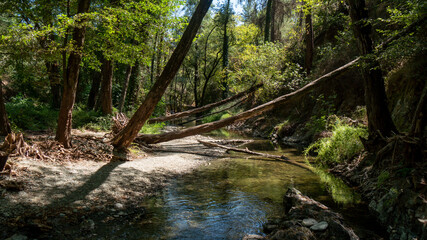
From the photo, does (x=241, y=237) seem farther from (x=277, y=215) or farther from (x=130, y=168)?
(x=130, y=168)

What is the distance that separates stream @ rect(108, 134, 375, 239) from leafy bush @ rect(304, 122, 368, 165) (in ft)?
3.06

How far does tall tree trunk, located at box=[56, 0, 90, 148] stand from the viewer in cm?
571

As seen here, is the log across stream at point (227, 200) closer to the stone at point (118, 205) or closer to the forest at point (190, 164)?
the forest at point (190, 164)

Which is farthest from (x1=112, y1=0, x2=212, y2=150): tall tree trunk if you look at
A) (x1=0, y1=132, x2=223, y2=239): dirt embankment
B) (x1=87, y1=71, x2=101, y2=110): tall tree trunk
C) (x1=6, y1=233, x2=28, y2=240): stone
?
(x1=87, y1=71, x2=101, y2=110): tall tree trunk

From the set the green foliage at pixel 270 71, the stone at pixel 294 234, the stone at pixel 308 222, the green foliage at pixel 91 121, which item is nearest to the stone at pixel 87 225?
the stone at pixel 294 234

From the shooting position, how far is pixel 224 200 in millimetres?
4941

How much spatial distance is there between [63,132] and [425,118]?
767 cm

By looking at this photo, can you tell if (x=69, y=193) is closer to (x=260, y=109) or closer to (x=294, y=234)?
(x=294, y=234)

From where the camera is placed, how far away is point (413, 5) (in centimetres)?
421

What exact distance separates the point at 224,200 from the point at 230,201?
12 centimetres

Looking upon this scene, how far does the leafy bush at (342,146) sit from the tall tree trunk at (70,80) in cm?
745

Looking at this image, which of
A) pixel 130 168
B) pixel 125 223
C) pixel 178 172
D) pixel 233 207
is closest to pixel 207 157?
pixel 178 172

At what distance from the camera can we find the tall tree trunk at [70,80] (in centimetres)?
571

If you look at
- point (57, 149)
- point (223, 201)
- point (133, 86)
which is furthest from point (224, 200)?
point (133, 86)
